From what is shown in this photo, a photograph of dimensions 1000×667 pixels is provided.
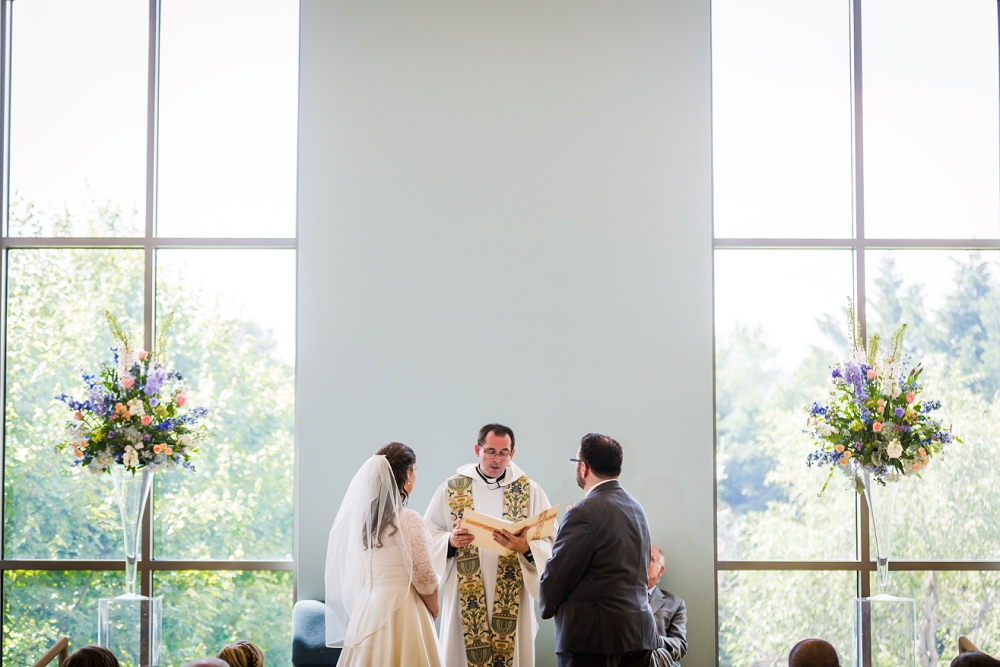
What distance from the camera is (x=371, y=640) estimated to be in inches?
141

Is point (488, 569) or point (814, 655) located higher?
point (814, 655)

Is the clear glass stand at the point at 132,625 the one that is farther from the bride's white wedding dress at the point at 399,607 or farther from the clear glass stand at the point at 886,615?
the clear glass stand at the point at 886,615

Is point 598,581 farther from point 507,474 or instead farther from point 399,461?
point 507,474

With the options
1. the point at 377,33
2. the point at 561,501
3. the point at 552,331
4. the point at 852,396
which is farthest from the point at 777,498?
the point at 377,33

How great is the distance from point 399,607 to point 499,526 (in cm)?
78

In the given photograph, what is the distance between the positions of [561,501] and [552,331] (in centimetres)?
100

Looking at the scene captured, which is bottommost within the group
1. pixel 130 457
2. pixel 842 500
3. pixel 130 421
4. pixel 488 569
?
pixel 488 569

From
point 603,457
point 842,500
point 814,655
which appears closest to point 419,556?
point 603,457

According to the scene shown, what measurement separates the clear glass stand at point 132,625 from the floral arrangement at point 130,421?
2.23 ft

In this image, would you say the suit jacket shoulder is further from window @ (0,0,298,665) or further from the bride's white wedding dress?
window @ (0,0,298,665)

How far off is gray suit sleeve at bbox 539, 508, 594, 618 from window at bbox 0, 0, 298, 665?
229 centimetres

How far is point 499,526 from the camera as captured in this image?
168 inches

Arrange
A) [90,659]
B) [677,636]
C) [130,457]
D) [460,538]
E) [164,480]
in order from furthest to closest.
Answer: [164,480] < [677,636] < [130,457] < [460,538] < [90,659]

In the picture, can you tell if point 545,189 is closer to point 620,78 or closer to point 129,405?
point 620,78
